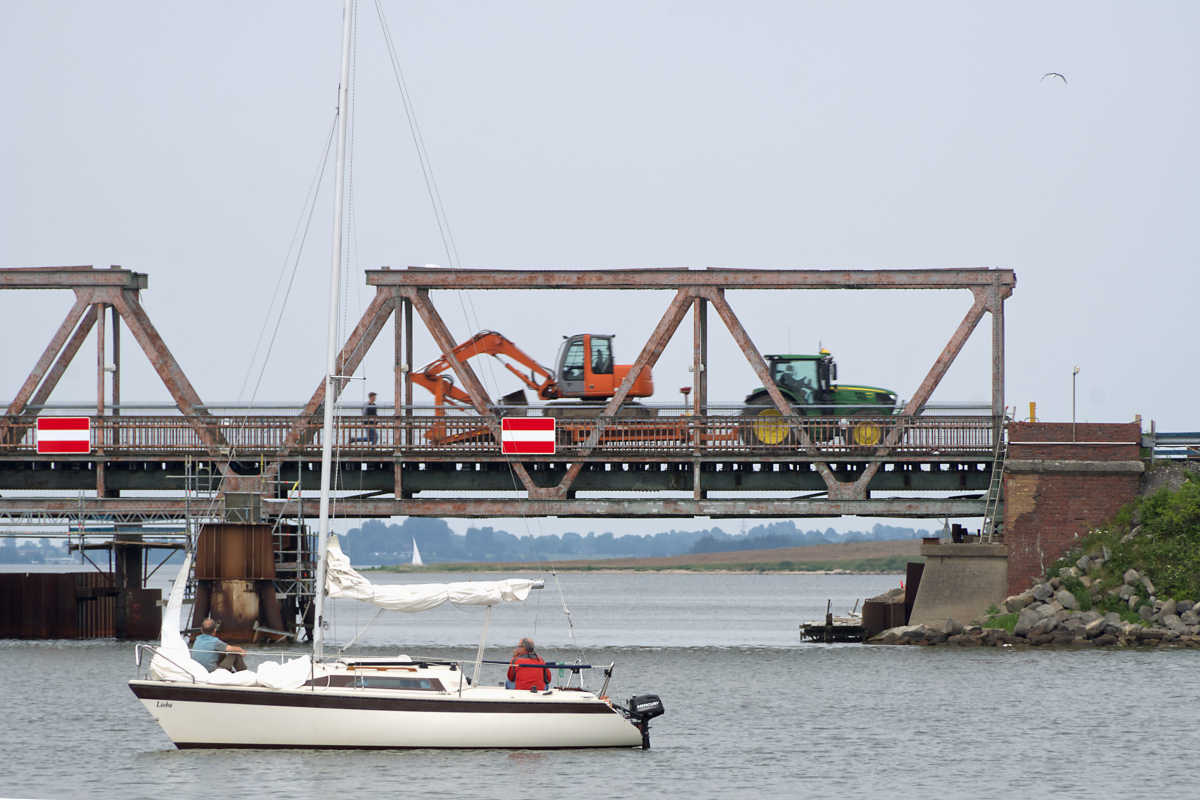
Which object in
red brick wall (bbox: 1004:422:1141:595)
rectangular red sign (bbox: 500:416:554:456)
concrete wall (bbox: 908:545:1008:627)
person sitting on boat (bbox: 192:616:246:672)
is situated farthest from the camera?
rectangular red sign (bbox: 500:416:554:456)

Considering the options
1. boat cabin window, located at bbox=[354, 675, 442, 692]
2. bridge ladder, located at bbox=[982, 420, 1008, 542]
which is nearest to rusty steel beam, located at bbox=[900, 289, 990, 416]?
bridge ladder, located at bbox=[982, 420, 1008, 542]

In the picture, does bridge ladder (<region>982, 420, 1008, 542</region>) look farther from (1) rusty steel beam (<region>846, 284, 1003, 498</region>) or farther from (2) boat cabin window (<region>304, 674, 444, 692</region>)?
(2) boat cabin window (<region>304, 674, 444, 692</region>)

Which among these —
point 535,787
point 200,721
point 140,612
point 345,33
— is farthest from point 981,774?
point 140,612

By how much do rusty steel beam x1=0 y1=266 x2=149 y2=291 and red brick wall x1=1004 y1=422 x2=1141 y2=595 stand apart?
27047 millimetres

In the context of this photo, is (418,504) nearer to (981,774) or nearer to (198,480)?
(198,480)

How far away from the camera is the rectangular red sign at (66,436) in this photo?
157 feet

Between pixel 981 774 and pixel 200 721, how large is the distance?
13.3 meters

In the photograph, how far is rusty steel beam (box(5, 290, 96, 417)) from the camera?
48.9 metres

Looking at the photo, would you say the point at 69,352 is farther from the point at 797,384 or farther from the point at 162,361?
the point at 797,384

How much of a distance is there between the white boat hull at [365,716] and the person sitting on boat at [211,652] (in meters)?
0.86

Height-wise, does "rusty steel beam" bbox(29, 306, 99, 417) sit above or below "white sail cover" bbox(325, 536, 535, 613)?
above

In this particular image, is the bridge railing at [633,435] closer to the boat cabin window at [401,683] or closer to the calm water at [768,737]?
the calm water at [768,737]

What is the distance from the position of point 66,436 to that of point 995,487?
91.3 feet

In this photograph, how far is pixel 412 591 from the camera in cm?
2884
